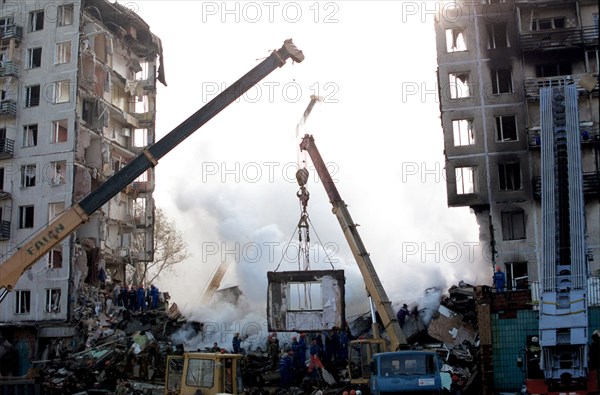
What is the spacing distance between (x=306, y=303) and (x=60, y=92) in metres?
27.3

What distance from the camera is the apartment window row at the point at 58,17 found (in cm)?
4909

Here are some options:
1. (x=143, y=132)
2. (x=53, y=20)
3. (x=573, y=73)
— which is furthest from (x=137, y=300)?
(x=573, y=73)

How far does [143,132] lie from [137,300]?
53.5ft

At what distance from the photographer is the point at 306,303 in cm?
2878

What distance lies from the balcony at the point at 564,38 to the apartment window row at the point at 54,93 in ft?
94.2

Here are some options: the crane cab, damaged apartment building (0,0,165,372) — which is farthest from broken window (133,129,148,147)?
the crane cab

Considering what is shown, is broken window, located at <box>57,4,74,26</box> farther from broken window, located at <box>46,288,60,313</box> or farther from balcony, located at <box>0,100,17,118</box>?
broken window, located at <box>46,288,60,313</box>

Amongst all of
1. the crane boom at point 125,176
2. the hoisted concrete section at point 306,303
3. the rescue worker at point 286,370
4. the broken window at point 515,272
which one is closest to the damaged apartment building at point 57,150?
the rescue worker at point 286,370

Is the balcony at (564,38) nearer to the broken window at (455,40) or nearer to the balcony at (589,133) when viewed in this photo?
the broken window at (455,40)

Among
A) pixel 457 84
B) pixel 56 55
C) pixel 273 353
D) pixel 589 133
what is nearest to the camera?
pixel 273 353

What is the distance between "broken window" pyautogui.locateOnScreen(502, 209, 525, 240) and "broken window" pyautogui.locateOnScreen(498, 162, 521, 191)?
1.40 m

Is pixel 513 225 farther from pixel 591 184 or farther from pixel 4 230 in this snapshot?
pixel 4 230

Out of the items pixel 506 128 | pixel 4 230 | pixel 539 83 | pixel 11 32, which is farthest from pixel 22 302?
pixel 539 83

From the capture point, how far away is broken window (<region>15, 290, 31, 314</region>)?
4594 centimetres
